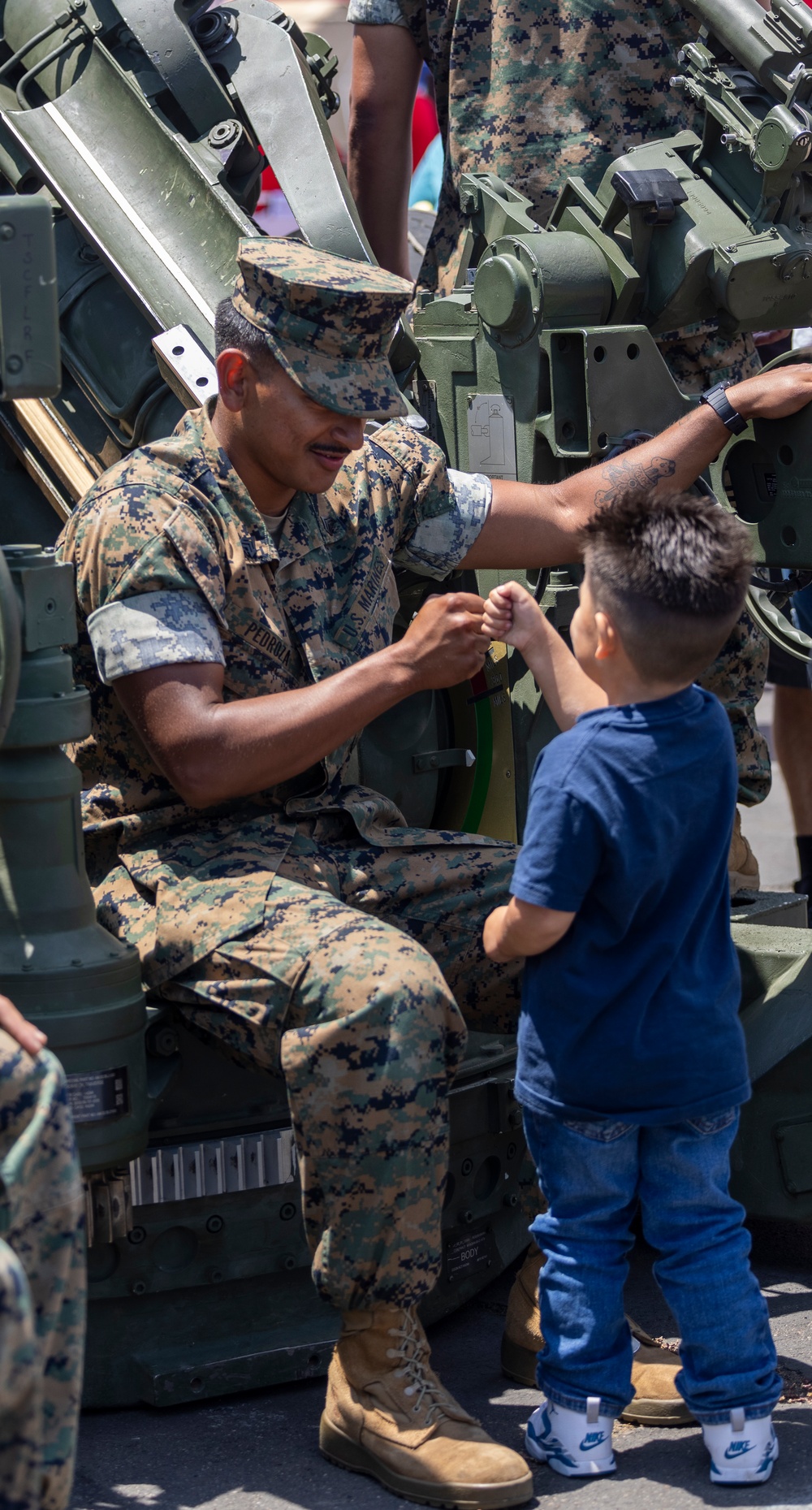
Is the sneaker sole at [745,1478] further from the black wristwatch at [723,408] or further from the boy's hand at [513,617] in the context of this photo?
the black wristwatch at [723,408]

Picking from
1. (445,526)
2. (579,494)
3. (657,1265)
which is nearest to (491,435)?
(579,494)

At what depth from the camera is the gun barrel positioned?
3.70 metres

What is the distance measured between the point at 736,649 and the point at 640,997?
1.62 m

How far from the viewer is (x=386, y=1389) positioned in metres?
2.69

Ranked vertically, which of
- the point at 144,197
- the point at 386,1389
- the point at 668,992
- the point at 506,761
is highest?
the point at 144,197

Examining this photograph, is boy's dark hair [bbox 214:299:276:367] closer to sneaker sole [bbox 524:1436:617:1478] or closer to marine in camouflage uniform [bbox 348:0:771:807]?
marine in camouflage uniform [bbox 348:0:771:807]

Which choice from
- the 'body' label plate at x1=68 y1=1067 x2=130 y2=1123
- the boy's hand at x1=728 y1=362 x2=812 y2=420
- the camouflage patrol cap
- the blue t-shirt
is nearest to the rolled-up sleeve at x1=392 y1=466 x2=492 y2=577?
the camouflage patrol cap

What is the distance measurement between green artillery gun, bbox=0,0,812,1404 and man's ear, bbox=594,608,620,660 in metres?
0.72

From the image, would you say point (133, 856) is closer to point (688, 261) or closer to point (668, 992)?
point (668, 992)

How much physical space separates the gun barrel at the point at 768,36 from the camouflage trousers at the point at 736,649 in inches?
22.0

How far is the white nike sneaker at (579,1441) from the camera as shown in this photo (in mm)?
2645

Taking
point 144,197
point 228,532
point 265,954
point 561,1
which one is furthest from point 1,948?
point 561,1

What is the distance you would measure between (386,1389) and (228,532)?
1.27m

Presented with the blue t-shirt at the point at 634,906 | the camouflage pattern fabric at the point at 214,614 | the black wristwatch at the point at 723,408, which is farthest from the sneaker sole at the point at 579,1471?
the black wristwatch at the point at 723,408
